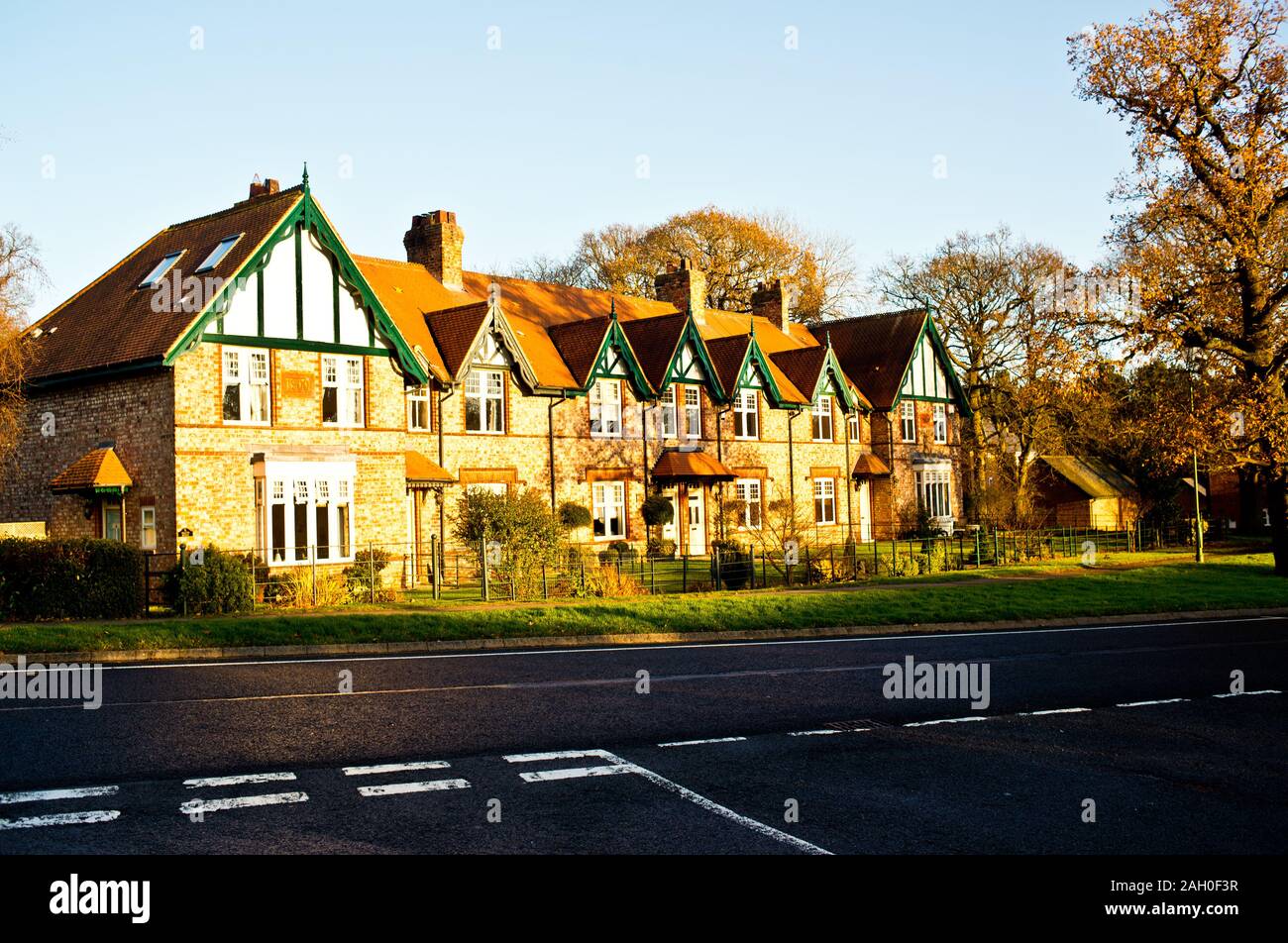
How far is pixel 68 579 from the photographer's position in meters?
21.3

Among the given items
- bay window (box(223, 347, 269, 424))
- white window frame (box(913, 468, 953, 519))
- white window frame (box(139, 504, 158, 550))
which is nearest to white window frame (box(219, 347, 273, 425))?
bay window (box(223, 347, 269, 424))

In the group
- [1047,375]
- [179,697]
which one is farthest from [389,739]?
[1047,375]

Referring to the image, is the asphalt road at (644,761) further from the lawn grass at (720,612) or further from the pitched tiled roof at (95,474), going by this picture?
the pitched tiled roof at (95,474)

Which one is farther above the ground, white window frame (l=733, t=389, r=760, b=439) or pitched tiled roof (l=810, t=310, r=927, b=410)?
pitched tiled roof (l=810, t=310, r=927, b=410)

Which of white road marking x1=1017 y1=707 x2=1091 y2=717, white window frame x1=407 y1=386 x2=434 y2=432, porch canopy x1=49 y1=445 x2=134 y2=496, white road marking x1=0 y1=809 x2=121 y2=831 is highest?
white window frame x1=407 y1=386 x2=434 y2=432

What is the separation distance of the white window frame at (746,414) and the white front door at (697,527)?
10.5 ft

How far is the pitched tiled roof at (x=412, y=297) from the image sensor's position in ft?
111

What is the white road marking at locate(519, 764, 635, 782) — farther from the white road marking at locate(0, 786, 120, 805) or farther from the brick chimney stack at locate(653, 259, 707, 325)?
the brick chimney stack at locate(653, 259, 707, 325)

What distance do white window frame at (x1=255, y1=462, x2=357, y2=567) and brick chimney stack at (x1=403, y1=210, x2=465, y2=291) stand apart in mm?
11663

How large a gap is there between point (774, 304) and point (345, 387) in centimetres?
2747

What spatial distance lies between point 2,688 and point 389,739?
20.6ft

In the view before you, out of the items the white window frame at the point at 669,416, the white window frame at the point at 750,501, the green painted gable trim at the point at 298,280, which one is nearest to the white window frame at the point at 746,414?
the white window frame at the point at 750,501

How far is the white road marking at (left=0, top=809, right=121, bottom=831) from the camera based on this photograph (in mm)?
8008
